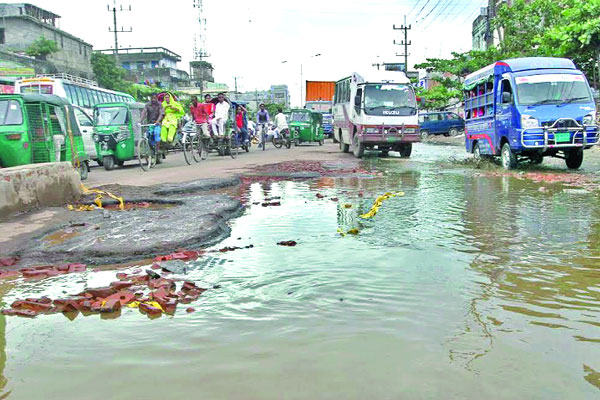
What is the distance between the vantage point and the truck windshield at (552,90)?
1218 cm

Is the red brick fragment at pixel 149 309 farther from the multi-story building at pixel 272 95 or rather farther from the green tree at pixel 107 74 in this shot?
the multi-story building at pixel 272 95

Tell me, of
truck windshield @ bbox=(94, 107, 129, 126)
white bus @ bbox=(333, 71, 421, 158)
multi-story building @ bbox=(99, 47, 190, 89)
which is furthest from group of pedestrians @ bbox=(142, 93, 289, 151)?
multi-story building @ bbox=(99, 47, 190, 89)

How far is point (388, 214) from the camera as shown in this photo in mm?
6785

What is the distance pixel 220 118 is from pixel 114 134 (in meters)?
3.38

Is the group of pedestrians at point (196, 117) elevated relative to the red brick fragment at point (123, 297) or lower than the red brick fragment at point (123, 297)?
elevated

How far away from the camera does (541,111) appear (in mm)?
11953

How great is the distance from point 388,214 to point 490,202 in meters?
1.95

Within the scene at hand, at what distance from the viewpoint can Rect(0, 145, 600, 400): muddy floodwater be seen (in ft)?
7.75

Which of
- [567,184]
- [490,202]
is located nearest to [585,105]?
[567,184]

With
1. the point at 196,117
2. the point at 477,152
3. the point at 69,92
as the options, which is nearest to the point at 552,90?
the point at 477,152

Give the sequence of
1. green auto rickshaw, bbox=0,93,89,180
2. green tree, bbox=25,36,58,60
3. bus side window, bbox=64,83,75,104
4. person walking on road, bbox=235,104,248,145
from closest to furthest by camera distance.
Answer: green auto rickshaw, bbox=0,93,89,180, bus side window, bbox=64,83,75,104, person walking on road, bbox=235,104,248,145, green tree, bbox=25,36,58,60

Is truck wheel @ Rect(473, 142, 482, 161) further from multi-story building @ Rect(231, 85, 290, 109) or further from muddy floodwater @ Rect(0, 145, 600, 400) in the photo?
multi-story building @ Rect(231, 85, 290, 109)

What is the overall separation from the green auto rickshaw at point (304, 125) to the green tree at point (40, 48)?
25479 mm

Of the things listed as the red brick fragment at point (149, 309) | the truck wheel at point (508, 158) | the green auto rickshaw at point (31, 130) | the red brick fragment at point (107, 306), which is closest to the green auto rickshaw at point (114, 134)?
the green auto rickshaw at point (31, 130)
